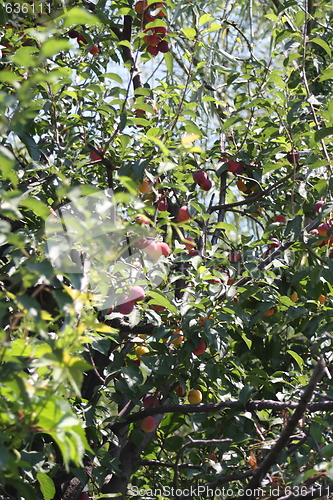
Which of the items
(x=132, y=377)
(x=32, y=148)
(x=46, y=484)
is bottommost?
(x=46, y=484)

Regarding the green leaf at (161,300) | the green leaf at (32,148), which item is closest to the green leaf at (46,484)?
the green leaf at (161,300)

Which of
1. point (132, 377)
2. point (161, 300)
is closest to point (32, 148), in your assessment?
point (161, 300)

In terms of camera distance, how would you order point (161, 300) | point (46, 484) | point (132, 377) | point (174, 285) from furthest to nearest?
point (174, 285), point (132, 377), point (161, 300), point (46, 484)

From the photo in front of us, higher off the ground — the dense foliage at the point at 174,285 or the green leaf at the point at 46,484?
the dense foliage at the point at 174,285

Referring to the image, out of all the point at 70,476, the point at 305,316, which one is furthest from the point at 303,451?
the point at 70,476

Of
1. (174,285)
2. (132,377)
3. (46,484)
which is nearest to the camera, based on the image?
(46,484)

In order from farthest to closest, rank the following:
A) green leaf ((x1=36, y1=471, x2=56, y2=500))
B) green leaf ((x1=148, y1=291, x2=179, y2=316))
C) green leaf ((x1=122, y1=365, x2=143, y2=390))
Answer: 1. green leaf ((x1=122, y1=365, x2=143, y2=390))
2. green leaf ((x1=148, y1=291, x2=179, y2=316))
3. green leaf ((x1=36, y1=471, x2=56, y2=500))

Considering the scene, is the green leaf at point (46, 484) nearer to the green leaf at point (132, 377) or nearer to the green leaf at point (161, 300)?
the green leaf at point (132, 377)

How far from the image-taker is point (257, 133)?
190 centimetres

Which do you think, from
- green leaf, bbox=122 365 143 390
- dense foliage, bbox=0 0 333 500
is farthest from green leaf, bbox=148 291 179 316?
green leaf, bbox=122 365 143 390

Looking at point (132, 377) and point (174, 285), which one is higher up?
point (174, 285)

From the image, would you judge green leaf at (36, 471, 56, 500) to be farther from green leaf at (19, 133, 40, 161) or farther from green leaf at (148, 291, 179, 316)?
green leaf at (19, 133, 40, 161)

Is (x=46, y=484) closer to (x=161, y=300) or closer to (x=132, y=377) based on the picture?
(x=132, y=377)

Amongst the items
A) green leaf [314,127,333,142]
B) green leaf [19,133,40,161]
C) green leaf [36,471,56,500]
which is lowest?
green leaf [36,471,56,500]
